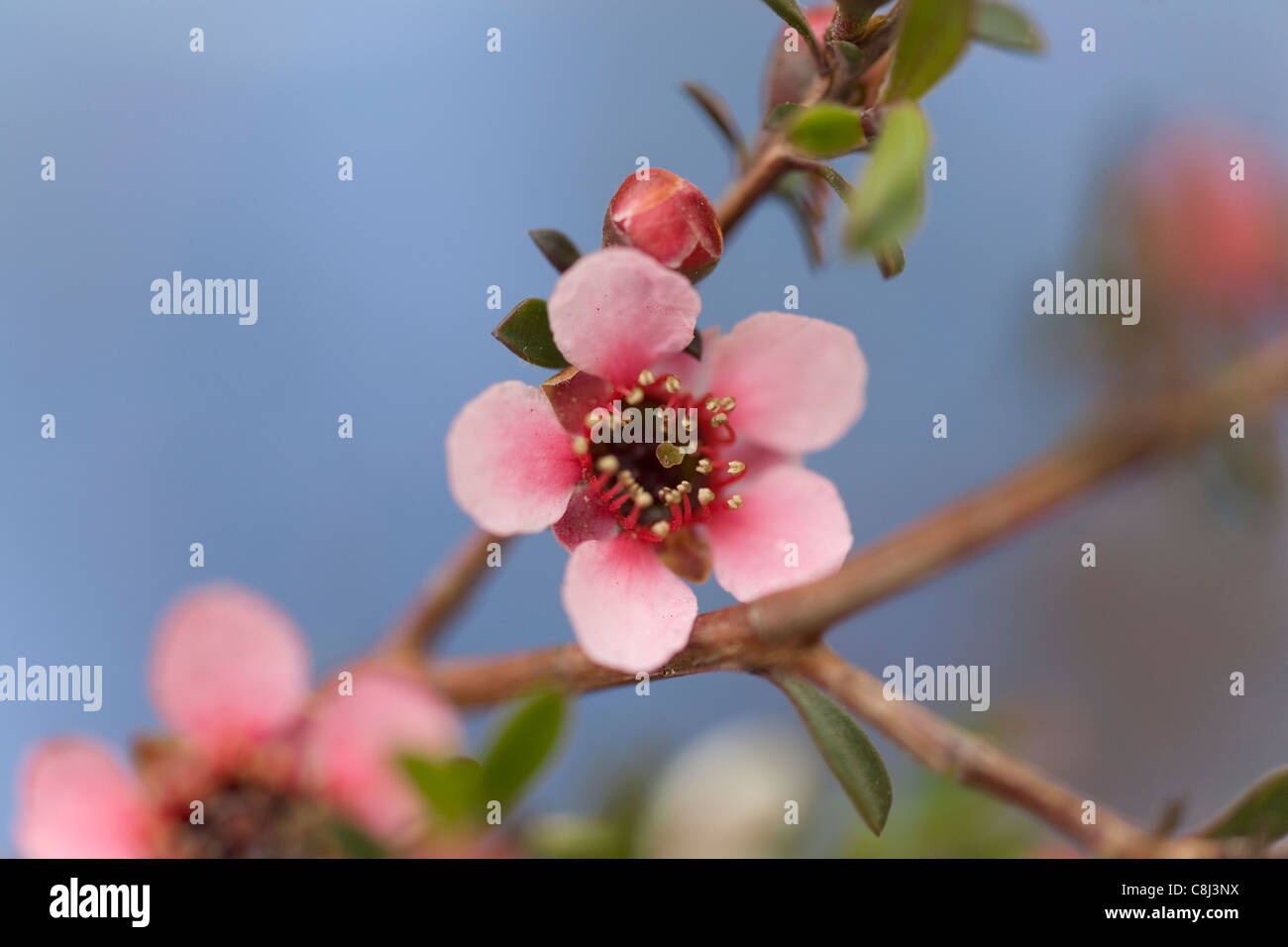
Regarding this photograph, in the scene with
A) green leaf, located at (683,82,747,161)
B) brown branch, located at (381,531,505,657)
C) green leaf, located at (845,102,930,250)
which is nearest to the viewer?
green leaf, located at (845,102,930,250)

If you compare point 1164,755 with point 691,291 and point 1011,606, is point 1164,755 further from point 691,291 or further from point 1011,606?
point 691,291

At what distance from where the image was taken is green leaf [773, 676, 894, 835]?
47 cm

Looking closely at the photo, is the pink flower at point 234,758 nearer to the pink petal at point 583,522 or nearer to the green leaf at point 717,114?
the pink petal at point 583,522

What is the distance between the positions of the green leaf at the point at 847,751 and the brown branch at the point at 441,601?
37 centimetres

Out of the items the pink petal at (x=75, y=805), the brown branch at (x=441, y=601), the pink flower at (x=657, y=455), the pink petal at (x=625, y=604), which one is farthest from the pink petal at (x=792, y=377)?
the pink petal at (x=75, y=805)

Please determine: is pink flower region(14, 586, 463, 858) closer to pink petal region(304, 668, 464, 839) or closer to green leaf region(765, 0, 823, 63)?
pink petal region(304, 668, 464, 839)

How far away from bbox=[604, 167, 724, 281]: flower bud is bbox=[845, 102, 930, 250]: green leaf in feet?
0.29

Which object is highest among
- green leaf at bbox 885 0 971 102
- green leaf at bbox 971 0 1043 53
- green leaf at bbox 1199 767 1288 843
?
green leaf at bbox 971 0 1043 53

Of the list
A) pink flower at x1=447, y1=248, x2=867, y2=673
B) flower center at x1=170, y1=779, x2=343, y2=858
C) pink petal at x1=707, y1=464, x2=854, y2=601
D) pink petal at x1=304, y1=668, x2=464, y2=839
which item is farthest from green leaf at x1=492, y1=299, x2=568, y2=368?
flower center at x1=170, y1=779, x2=343, y2=858

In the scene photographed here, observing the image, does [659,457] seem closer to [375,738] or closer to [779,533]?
[779,533]

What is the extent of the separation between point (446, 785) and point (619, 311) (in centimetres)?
23
